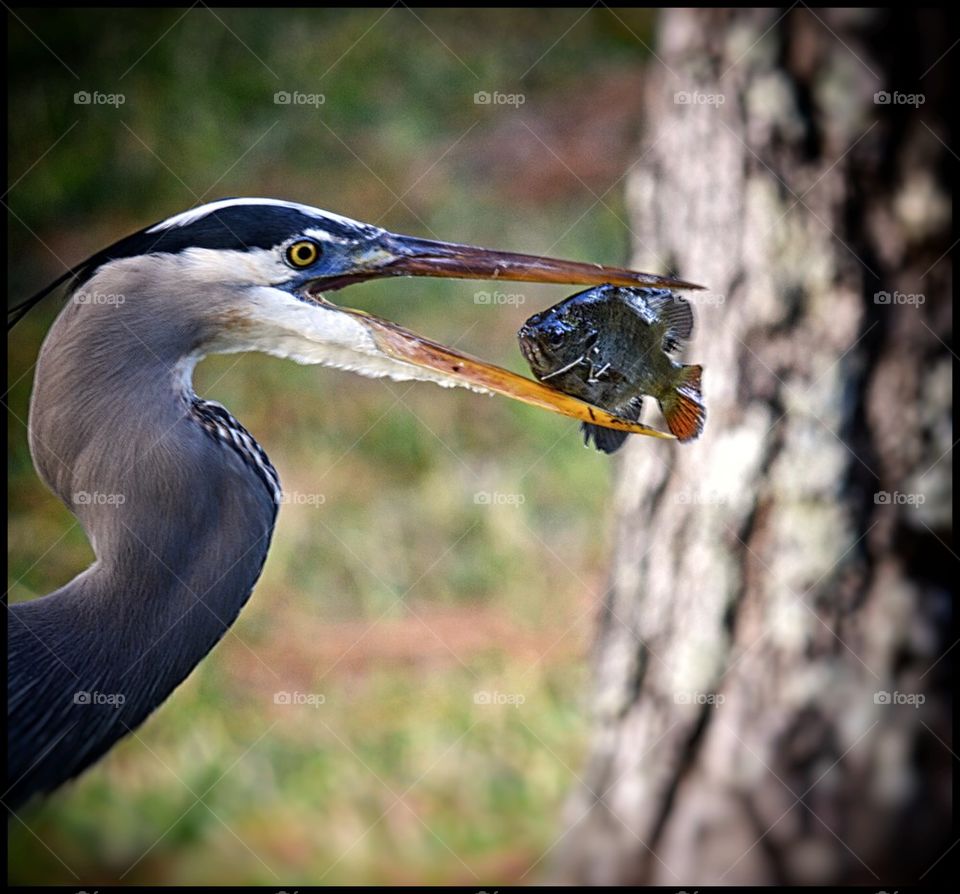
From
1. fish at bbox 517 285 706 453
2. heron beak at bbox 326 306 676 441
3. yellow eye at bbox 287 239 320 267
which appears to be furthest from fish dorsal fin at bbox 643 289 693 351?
yellow eye at bbox 287 239 320 267

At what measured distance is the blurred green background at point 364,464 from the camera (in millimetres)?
1983

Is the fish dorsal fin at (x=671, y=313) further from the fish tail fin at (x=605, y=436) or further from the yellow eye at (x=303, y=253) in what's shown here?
the yellow eye at (x=303, y=253)

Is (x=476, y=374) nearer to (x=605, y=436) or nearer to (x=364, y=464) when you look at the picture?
(x=605, y=436)

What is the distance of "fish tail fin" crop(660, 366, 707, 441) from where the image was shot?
4.49ft

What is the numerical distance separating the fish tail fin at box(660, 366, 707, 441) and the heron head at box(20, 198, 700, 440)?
6 cm

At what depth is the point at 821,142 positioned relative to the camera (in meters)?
1.38

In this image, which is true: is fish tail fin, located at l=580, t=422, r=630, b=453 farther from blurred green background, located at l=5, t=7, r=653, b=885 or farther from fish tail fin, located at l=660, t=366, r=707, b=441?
blurred green background, located at l=5, t=7, r=653, b=885

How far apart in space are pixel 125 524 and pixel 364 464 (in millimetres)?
1623

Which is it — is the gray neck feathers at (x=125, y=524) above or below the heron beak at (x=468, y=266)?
below

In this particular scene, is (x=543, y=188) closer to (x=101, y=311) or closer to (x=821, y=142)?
(x=821, y=142)

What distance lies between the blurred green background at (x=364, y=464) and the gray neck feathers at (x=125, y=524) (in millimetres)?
561

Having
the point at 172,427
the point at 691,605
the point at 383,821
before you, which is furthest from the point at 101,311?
the point at 383,821

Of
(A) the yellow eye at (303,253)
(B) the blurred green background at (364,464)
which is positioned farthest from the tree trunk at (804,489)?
Answer: (A) the yellow eye at (303,253)

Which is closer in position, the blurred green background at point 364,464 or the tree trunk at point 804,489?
the tree trunk at point 804,489
